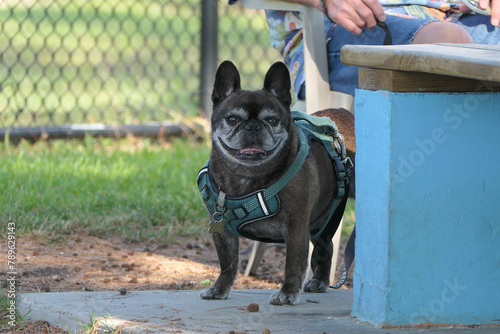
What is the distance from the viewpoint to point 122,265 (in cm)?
378

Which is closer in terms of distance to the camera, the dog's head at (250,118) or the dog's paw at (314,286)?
the dog's head at (250,118)

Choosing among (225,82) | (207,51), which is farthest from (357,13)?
(207,51)

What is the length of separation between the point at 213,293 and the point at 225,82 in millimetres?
771

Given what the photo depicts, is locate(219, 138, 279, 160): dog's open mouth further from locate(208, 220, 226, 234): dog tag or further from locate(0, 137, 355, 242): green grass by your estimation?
locate(0, 137, 355, 242): green grass

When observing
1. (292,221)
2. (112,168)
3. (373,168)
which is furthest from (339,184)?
(112,168)

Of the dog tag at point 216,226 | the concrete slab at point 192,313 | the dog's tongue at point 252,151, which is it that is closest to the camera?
the concrete slab at point 192,313

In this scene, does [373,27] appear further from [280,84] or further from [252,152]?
[252,152]

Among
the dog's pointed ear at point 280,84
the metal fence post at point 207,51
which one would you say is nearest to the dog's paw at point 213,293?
the dog's pointed ear at point 280,84

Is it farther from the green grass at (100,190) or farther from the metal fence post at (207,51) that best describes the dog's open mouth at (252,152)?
the metal fence post at (207,51)

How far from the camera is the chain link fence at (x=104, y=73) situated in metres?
6.57

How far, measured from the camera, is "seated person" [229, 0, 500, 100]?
329cm

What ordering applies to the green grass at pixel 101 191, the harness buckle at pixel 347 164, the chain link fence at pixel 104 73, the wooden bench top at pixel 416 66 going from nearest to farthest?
1. the wooden bench top at pixel 416 66
2. the harness buckle at pixel 347 164
3. the green grass at pixel 101 191
4. the chain link fence at pixel 104 73

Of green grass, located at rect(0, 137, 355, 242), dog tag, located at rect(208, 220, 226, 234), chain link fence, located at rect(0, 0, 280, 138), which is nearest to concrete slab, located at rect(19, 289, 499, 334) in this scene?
dog tag, located at rect(208, 220, 226, 234)

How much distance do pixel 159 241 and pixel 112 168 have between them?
1.19 meters
